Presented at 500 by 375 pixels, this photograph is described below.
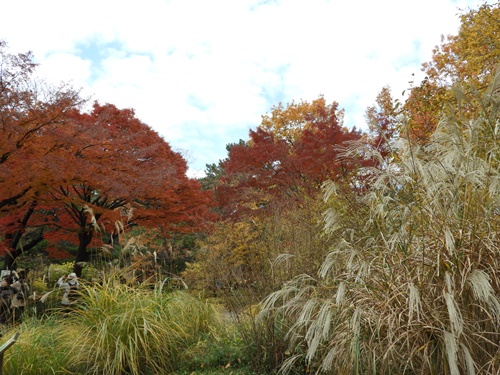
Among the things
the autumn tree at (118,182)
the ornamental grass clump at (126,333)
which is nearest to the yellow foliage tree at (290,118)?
the autumn tree at (118,182)

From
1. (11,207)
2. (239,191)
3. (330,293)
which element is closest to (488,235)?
(330,293)

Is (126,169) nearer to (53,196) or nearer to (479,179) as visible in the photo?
(53,196)

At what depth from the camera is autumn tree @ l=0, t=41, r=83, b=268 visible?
917 cm

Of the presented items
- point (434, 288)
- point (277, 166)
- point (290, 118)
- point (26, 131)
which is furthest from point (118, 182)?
point (290, 118)

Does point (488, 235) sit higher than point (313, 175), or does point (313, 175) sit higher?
point (313, 175)

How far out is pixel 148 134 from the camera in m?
14.9

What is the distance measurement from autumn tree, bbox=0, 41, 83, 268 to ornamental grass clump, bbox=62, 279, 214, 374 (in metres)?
5.39

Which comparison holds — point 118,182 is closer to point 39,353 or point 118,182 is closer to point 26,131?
point 26,131

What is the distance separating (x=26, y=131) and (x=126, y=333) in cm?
707

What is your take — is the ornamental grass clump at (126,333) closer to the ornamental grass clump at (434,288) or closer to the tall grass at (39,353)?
the tall grass at (39,353)

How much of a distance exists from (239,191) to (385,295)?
30.8ft

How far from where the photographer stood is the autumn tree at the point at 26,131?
30.1 ft

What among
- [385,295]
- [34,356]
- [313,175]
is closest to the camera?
[385,295]

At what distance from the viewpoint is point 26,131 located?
9.58 metres
